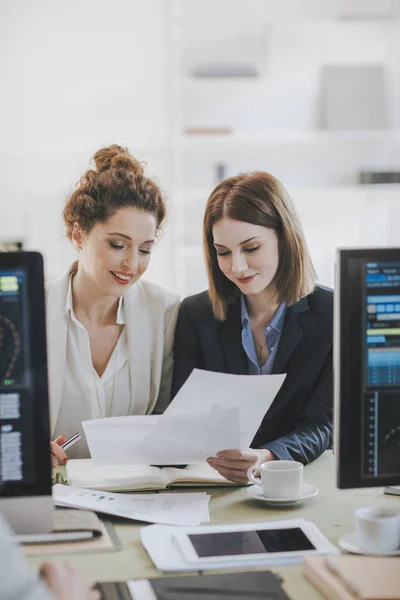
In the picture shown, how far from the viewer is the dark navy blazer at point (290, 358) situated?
2002mm

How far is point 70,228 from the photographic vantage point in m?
2.26

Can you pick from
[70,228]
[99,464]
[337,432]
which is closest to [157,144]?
[70,228]

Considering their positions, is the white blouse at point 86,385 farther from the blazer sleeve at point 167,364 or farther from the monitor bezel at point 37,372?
the monitor bezel at point 37,372

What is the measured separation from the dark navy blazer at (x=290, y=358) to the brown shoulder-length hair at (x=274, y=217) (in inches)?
1.5

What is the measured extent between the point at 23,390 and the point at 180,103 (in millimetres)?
3599

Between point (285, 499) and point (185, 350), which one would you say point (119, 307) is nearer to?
point (185, 350)

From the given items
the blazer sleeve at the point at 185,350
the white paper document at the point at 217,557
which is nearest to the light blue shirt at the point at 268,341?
the blazer sleeve at the point at 185,350

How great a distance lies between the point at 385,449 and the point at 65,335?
991 mm

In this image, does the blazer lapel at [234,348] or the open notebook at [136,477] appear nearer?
the open notebook at [136,477]

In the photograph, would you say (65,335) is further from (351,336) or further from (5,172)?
(5,172)

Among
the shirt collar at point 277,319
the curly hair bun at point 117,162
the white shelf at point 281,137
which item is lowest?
the shirt collar at point 277,319

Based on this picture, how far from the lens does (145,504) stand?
62.4 inches

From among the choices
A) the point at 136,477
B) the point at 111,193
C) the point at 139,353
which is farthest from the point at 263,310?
the point at 136,477

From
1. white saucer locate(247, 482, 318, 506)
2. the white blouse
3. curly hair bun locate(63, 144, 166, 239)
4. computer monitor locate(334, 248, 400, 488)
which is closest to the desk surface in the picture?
white saucer locate(247, 482, 318, 506)
